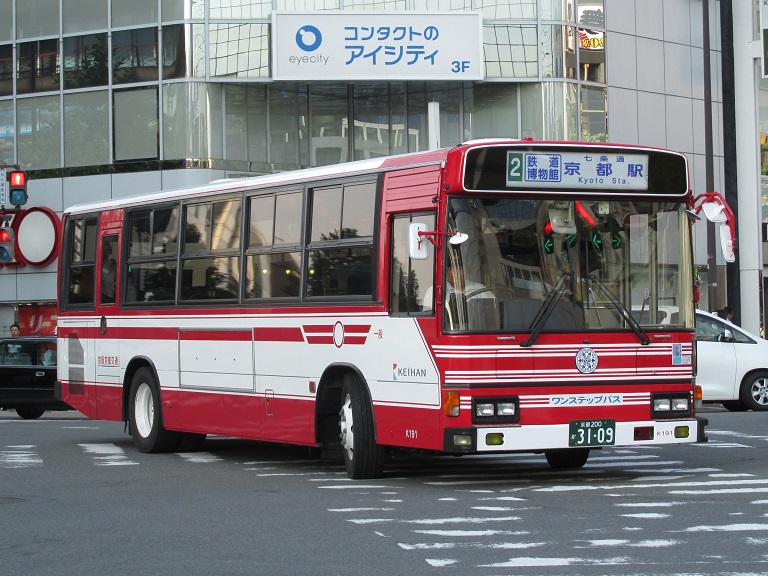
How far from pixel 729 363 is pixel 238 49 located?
1588 centimetres

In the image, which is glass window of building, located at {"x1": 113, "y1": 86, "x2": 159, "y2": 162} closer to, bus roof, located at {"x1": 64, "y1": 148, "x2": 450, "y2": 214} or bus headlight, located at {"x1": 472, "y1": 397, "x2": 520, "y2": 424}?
bus roof, located at {"x1": 64, "y1": 148, "x2": 450, "y2": 214}

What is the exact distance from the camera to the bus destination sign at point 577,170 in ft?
40.8

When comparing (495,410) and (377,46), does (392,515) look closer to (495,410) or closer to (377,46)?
(495,410)

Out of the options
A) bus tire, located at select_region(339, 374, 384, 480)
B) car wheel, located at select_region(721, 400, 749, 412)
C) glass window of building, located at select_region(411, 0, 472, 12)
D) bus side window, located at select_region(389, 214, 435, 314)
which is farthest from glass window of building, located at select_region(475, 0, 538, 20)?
bus side window, located at select_region(389, 214, 435, 314)

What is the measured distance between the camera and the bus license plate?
1241 cm

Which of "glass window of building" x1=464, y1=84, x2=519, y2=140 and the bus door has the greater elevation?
"glass window of building" x1=464, y1=84, x2=519, y2=140

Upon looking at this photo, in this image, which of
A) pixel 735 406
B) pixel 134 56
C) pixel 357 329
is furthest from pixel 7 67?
pixel 357 329

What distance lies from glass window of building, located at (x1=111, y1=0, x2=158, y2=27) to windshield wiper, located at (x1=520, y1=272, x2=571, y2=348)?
2462 centimetres

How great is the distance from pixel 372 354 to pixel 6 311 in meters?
26.8

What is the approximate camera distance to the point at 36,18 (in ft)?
121

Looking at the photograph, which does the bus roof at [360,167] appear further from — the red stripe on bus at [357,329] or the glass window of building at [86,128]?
the glass window of building at [86,128]

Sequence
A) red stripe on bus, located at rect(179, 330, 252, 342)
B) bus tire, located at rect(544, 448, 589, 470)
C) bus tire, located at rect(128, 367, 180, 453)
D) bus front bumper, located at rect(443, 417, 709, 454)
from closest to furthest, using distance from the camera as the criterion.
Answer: bus front bumper, located at rect(443, 417, 709, 454), bus tire, located at rect(544, 448, 589, 470), red stripe on bus, located at rect(179, 330, 252, 342), bus tire, located at rect(128, 367, 180, 453)

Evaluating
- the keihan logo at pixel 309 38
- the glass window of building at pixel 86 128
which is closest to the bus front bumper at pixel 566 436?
the keihan logo at pixel 309 38

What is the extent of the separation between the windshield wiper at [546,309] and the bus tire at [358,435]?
1.76 m
